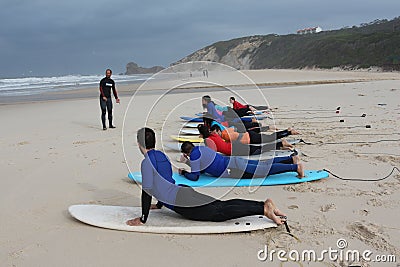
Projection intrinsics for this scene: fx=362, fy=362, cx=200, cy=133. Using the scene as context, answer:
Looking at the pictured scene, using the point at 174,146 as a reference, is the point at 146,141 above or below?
above

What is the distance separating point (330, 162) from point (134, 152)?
3.83 meters

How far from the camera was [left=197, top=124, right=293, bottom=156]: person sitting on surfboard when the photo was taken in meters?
5.75

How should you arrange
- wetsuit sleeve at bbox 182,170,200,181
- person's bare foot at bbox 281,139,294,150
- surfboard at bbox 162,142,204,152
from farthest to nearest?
surfboard at bbox 162,142,204,152, person's bare foot at bbox 281,139,294,150, wetsuit sleeve at bbox 182,170,200,181

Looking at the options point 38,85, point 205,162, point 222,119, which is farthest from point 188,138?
point 38,85

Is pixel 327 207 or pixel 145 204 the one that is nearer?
pixel 145 204

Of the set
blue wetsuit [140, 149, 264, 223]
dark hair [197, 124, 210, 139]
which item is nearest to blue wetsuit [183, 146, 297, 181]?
dark hair [197, 124, 210, 139]

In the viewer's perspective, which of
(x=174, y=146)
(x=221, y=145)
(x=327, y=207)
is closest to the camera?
(x=327, y=207)

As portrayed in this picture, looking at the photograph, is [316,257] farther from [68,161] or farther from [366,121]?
[366,121]

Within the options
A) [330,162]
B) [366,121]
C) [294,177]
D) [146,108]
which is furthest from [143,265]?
[146,108]

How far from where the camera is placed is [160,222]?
152 inches

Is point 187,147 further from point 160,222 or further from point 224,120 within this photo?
point 224,120

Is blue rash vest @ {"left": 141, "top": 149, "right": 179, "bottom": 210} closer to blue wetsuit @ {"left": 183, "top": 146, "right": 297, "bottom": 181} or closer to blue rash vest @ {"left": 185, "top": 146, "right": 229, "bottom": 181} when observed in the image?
blue rash vest @ {"left": 185, "top": 146, "right": 229, "bottom": 181}

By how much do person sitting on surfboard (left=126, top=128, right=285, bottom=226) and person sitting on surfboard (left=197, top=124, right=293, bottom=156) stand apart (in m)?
1.90

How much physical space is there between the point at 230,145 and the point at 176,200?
2.40 meters
